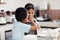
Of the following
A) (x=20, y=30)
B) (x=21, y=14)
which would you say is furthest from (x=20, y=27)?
(x=21, y=14)

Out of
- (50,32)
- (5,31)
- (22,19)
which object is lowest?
(5,31)

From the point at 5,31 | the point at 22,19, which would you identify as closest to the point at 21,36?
the point at 22,19

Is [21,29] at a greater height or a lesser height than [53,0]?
lesser

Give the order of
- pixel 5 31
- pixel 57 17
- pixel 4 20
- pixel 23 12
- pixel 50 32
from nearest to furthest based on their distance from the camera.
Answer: pixel 50 32, pixel 23 12, pixel 5 31, pixel 4 20, pixel 57 17

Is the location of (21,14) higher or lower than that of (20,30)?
higher

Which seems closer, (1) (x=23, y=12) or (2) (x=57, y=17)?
(1) (x=23, y=12)

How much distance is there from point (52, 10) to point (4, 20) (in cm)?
163

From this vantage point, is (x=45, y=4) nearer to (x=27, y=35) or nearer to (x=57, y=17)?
(x=57, y=17)

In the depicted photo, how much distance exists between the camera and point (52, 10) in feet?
13.1

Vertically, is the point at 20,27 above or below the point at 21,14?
below

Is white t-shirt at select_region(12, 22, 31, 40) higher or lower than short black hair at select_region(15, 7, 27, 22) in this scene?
lower

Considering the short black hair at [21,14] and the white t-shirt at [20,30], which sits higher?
the short black hair at [21,14]

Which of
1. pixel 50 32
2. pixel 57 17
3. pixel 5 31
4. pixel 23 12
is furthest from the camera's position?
pixel 57 17

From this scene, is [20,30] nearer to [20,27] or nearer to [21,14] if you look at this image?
Result: [20,27]
